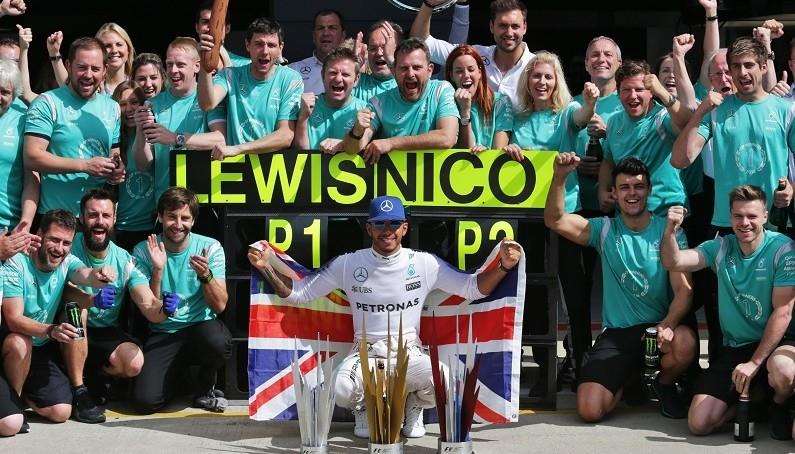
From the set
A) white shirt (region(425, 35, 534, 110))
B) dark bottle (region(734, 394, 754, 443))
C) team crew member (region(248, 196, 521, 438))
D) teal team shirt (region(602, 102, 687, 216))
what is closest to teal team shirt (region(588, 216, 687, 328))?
teal team shirt (region(602, 102, 687, 216))

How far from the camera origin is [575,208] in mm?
8703

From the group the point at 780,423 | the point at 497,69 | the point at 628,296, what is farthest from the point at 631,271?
the point at 497,69

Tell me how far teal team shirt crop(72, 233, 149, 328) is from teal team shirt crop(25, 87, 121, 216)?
46cm

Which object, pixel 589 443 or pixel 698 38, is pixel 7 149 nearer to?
pixel 589 443

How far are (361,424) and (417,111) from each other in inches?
79.0

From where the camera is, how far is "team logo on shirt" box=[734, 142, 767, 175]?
8.19 meters

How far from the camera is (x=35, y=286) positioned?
803 centimetres

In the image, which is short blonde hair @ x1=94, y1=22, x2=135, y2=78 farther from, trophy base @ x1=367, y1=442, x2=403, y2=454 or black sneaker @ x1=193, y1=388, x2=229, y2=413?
trophy base @ x1=367, y1=442, x2=403, y2=454

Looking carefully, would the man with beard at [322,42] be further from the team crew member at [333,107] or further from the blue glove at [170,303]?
the blue glove at [170,303]

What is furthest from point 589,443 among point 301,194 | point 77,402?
point 77,402

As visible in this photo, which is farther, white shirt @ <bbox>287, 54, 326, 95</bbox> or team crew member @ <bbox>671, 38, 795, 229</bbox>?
white shirt @ <bbox>287, 54, 326, 95</bbox>

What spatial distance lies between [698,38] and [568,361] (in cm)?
784

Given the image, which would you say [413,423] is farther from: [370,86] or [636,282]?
[370,86]

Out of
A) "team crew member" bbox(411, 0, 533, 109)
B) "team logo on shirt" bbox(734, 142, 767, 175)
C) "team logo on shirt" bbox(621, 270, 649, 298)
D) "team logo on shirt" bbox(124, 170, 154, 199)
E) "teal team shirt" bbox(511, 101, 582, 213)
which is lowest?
"team logo on shirt" bbox(621, 270, 649, 298)
